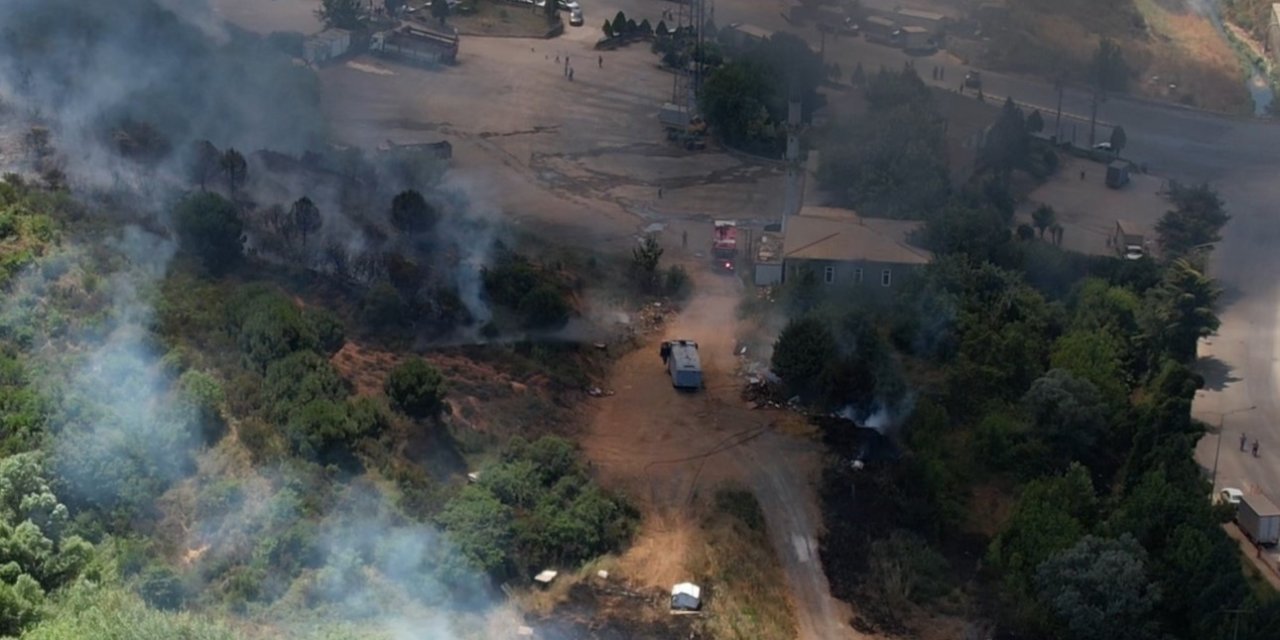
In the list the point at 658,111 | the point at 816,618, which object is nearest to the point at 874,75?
the point at 658,111

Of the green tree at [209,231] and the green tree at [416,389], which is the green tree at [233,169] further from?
the green tree at [416,389]

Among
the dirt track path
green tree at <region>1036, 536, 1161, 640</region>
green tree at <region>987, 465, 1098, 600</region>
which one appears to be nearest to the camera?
green tree at <region>1036, 536, 1161, 640</region>

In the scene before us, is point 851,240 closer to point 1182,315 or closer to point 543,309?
point 1182,315

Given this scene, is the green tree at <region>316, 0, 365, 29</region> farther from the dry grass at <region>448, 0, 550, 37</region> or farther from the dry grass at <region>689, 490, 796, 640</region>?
the dry grass at <region>689, 490, 796, 640</region>

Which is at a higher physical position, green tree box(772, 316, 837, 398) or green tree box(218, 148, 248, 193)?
green tree box(218, 148, 248, 193)

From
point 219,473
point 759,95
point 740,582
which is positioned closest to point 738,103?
point 759,95

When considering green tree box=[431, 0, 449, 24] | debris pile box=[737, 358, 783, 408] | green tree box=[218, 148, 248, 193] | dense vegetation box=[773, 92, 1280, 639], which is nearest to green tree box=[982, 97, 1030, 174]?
dense vegetation box=[773, 92, 1280, 639]

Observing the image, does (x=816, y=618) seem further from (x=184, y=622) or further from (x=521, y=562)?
(x=184, y=622)
